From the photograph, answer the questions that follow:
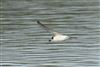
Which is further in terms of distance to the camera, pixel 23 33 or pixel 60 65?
pixel 23 33

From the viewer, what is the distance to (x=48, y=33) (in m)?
5.32

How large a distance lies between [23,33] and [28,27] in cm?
24

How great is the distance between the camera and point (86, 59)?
4.61 m

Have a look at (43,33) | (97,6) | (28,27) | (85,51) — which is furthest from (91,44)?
(97,6)

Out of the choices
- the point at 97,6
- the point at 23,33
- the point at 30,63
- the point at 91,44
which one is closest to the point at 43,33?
the point at 23,33

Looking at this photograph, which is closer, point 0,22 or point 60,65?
point 60,65

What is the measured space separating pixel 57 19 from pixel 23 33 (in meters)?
0.75

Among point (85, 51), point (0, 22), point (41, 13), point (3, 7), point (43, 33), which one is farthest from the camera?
point (3, 7)

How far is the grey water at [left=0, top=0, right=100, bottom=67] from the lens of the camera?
4.61 meters

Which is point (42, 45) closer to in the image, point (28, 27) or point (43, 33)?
point (43, 33)

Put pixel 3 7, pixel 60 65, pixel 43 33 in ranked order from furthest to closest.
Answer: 1. pixel 3 7
2. pixel 43 33
3. pixel 60 65

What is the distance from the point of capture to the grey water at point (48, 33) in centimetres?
461

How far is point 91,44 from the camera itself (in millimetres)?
5027

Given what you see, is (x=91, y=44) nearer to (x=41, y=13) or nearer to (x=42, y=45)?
(x=42, y=45)
